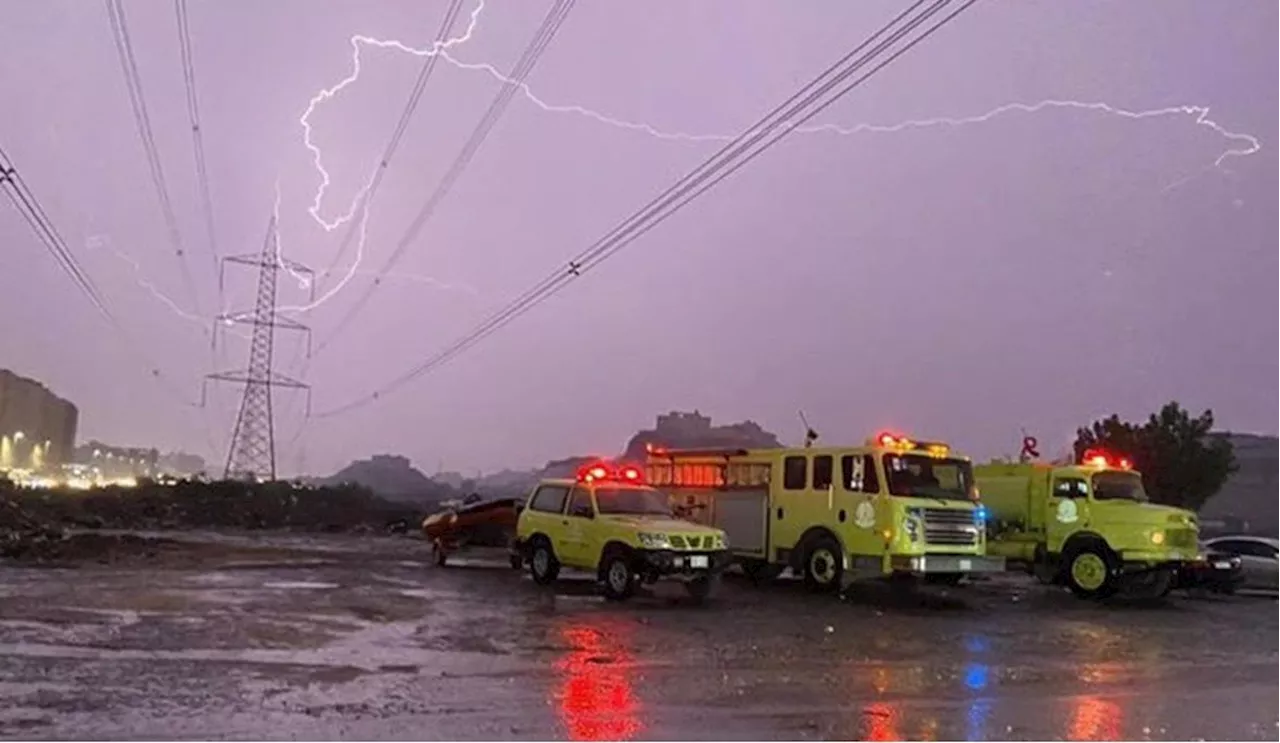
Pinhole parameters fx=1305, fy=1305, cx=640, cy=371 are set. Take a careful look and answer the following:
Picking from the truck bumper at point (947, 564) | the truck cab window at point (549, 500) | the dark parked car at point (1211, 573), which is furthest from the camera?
the dark parked car at point (1211, 573)

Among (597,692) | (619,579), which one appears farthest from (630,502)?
(597,692)

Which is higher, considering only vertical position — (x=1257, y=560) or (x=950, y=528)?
(x=950, y=528)

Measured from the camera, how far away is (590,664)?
1239 centimetres

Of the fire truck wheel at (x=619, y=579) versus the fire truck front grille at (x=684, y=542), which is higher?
the fire truck front grille at (x=684, y=542)

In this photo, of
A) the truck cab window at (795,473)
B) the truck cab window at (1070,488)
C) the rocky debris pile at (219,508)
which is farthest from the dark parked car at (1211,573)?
the rocky debris pile at (219,508)

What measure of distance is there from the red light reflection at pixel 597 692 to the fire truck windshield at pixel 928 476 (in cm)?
842

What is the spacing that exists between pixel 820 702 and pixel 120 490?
5770 cm

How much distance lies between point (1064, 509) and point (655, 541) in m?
9.05

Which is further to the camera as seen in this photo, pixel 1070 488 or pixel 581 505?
pixel 1070 488

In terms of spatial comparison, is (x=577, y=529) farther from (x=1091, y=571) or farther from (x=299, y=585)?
(x=1091, y=571)

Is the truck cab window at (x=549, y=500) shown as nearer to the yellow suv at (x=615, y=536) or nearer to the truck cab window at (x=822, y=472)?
the yellow suv at (x=615, y=536)

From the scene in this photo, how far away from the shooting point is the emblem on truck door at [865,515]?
21453 mm

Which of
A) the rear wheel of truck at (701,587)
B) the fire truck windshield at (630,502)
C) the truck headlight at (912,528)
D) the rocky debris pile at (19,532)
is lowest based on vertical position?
the rear wheel of truck at (701,587)

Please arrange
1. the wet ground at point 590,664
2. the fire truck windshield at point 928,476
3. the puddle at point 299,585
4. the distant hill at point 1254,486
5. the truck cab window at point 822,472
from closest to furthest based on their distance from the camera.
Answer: the wet ground at point 590,664, the puddle at point 299,585, the fire truck windshield at point 928,476, the truck cab window at point 822,472, the distant hill at point 1254,486
